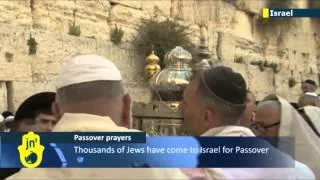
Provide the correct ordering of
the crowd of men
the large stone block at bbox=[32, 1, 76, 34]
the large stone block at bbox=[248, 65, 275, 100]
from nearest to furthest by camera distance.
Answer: the crowd of men
the large stone block at bbox=[32, 1, 76, 34]
the large stone block at bbox=[248, 65, 275, 100]

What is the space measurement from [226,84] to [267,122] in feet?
2.07

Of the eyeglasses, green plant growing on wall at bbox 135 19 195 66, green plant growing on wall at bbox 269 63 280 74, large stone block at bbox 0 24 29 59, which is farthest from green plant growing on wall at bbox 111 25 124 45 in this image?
the eyeglasses

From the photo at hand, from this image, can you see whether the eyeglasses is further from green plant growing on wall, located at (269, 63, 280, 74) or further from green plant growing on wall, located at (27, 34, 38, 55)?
green plant growing on wall, located at (269, 63, 280, 74)

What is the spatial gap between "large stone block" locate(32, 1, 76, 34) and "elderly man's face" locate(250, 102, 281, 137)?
37.1 feet

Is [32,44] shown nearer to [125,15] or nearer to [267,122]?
[125,15]

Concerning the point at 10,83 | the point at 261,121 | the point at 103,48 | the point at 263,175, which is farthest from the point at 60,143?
the point at 103,48

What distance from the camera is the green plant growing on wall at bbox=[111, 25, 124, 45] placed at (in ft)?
50.9

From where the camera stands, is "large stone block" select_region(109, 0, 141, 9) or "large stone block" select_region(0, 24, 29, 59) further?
"large stone block" select_region(109, 0, 141, 9)

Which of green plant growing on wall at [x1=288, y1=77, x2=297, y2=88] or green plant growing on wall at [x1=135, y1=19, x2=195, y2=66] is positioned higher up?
green plant growing on wall at [x1=135, y1=19, x2=195, y2=66]

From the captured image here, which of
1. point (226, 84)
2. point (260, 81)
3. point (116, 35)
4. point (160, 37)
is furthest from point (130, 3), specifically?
point (226, 84)

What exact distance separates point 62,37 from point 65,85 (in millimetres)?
11980

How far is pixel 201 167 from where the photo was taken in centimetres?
205

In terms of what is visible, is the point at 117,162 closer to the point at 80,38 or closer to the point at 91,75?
the point at 91,75
